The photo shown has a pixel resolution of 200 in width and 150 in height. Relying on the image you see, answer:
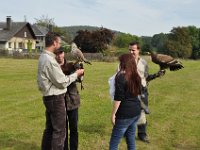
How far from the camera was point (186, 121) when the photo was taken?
12750 mm

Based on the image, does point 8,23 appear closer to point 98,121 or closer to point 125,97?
point 98,121

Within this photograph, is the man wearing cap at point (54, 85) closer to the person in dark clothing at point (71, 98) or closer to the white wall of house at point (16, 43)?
the person in dark clothing at point (71, 98)

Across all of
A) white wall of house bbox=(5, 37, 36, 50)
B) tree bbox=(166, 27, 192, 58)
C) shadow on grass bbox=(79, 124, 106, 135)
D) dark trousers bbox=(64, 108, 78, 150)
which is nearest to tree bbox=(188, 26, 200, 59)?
tree bbox=(166, 27, 192, 58)

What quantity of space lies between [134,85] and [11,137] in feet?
14.0

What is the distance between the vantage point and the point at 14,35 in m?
87.0

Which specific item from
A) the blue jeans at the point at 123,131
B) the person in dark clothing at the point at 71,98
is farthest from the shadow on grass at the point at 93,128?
the blue jeans at the point at 123,131

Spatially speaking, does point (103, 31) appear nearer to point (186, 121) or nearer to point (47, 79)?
point (186, 121)

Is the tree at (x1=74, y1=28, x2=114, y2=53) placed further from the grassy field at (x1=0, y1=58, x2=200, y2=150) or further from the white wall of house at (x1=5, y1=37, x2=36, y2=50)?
the grassy field at (x1=0, y1=58, x2=200, y2=150)

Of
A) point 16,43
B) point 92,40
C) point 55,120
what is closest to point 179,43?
point 16,43

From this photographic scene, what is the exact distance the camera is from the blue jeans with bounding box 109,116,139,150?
7094mm

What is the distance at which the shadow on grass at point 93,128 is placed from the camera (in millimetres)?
10831

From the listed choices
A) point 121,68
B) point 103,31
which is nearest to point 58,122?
point 121,68

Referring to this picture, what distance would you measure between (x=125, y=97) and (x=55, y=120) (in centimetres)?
134

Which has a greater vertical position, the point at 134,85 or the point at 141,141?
the point at 134,85
